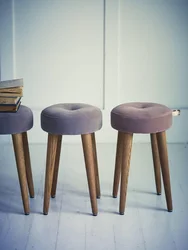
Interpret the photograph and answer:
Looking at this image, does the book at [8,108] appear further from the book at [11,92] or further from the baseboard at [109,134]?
the baseboard at [109,134]

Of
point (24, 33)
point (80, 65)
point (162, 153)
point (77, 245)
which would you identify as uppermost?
point (24, 33)

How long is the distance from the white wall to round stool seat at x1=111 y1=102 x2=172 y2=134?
1284 mm

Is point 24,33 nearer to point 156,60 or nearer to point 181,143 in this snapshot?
point 156,60

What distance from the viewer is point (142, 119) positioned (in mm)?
2270

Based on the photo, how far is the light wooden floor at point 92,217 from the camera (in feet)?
7.09

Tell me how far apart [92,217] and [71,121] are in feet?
1.82

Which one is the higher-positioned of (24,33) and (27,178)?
(24,33)

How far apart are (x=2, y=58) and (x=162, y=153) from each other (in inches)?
69.1

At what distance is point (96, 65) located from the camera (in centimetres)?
362

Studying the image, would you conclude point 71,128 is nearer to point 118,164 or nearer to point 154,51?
point 118,164

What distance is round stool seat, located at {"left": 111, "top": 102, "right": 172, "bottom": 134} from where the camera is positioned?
2277mm

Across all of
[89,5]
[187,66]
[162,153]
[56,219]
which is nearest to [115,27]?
[89,5]

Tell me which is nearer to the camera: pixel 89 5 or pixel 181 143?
pixel 89 5

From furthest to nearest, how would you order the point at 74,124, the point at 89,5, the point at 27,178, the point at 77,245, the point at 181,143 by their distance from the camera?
the point at 181,143 < the point at 89,5 < the point at 27,178 < the point at 74,124 < the point at 77,245
